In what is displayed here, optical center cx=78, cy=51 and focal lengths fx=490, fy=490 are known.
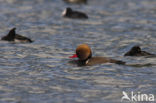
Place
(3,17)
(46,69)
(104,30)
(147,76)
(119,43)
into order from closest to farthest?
(147,76) < (46,69) < (119,43) < (104,30) < (3,17)

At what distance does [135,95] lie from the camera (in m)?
9.09

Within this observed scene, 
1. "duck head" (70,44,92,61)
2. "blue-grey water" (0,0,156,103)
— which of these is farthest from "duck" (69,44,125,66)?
"blue-grey water" (0,0,156,103)

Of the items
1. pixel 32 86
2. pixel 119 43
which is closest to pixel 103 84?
pixel 32 86

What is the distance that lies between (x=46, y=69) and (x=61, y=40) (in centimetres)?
459

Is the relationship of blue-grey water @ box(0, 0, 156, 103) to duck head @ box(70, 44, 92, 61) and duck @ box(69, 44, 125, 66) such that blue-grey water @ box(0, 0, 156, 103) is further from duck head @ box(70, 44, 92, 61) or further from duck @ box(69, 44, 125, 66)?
duck head @ box(70, 44, 92, 61)

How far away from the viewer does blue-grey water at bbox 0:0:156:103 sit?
9336 mm

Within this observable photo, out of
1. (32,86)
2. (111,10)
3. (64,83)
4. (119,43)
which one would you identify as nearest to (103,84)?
(64,83)

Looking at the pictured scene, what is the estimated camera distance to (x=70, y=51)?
1399 cm

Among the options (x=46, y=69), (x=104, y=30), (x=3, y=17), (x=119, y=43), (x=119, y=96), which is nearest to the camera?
(x=119, y=96)

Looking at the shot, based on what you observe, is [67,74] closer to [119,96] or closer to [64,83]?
[64,83]

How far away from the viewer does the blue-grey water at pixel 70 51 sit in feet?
30.6

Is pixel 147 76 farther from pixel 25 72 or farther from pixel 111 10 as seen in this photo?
pixel 111 10

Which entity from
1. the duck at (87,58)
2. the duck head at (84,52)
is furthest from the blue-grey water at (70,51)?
the duck head at (84,52)

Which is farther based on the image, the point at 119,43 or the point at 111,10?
the point at 111,10
